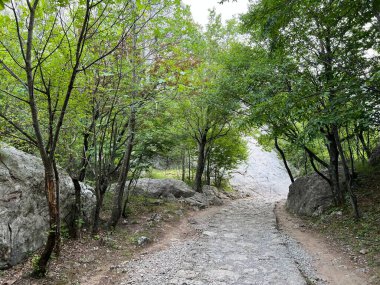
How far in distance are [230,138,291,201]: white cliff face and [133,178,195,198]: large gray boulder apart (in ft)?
32.8

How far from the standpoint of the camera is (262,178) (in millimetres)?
32875

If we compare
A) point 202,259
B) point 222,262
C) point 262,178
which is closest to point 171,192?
point 202,259

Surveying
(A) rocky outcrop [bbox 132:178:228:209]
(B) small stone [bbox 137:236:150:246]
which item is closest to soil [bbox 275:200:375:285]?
(B) small stone [bbox 137:236:150:246]

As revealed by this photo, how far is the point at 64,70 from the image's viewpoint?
5.19 m

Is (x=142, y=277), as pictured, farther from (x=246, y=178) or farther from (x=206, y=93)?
(x=246, y=178)

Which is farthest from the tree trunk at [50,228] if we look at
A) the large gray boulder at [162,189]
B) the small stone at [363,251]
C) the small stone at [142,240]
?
the large gray boulder at [162,189]

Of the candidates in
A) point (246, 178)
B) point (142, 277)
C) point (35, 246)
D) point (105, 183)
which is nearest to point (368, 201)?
point (142, 277)

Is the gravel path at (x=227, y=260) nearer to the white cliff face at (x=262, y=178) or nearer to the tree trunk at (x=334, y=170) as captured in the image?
the tree trunk at (x=334, y=170)

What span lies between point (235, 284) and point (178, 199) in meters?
9.75

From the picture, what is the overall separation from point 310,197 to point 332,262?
6.19m

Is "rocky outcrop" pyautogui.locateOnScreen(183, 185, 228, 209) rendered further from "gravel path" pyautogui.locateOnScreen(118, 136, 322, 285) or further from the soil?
the soil

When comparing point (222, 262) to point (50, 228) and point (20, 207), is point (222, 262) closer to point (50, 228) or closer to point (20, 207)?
point (50, 228)

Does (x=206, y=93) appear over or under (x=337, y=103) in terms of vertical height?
over

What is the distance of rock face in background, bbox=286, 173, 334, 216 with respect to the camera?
11045 mm
